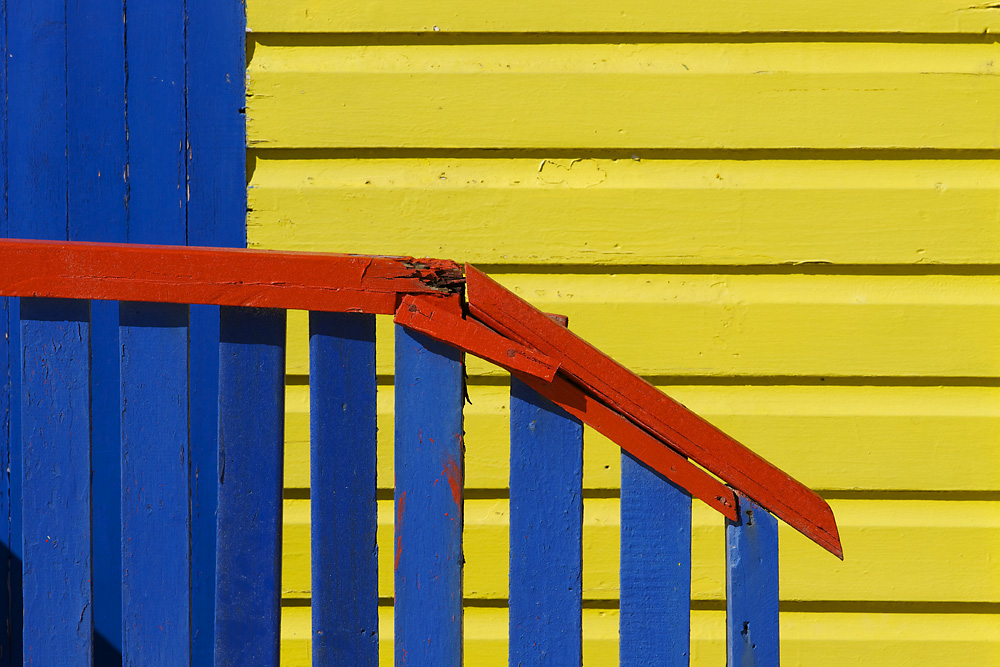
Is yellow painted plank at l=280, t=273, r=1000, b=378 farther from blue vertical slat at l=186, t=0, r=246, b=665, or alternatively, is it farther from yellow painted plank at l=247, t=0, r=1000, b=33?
yellow painted plank at l=247, t=0, r=1000, b=33

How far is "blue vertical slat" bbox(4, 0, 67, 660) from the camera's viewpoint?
1.99 meters

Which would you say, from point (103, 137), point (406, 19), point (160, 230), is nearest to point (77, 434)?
point (160, 230)

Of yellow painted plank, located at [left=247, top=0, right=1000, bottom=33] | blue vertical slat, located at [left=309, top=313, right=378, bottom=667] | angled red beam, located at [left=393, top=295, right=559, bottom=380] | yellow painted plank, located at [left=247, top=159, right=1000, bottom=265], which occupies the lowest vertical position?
blue vertical slat, located at [left=309, top=313, right=378, bottom=667]

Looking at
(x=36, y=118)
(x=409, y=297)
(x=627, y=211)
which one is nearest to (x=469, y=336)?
(x=409, y=297)

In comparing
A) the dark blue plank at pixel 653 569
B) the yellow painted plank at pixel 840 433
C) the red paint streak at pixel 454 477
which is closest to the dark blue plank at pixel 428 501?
the red paint streak at pixel 454 477

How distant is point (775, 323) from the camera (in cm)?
202

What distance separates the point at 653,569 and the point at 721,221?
45.7 inches

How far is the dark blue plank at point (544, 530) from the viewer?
3.69 ft

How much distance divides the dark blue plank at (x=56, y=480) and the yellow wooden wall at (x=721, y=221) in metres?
0.90

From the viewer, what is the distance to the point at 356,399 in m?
1.13

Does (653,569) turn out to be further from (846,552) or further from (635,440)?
(846,552)

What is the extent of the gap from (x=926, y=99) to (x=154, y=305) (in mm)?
1994

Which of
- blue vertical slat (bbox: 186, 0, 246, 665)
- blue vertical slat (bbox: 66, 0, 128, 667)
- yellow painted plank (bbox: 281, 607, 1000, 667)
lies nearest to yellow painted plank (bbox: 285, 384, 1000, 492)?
blue vertical slat (bbox: 186, 0, 246, 665)

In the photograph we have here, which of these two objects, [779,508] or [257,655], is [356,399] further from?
[779,508]
